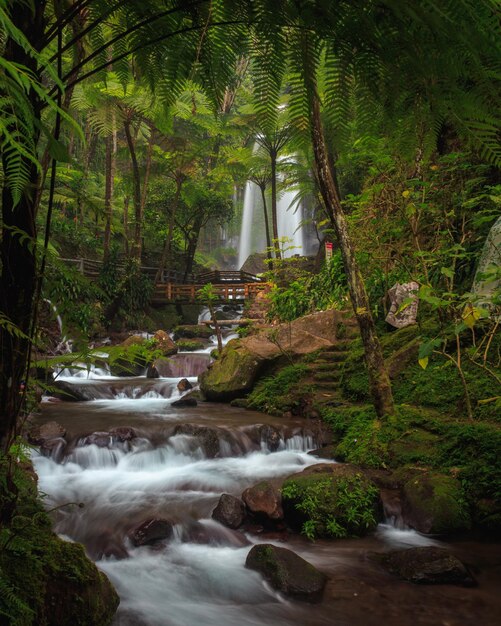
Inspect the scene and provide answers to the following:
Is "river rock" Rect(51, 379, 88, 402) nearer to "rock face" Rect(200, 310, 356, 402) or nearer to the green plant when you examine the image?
"rock face" Rect(200, 310, 356, 402)

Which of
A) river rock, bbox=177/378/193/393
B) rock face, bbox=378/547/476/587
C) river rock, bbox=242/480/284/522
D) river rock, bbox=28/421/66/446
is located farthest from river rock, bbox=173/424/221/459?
river rock, bbox=177/378/193/393

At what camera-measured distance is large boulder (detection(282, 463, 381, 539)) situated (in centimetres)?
396

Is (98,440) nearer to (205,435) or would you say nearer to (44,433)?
(44,433)

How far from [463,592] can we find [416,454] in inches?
68.3

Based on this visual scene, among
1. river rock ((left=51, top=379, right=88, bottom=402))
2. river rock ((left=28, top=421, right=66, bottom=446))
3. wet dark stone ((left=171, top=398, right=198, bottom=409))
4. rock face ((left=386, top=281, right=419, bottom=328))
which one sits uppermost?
rock face ((left=386, top=281, right=419, bottom=328))

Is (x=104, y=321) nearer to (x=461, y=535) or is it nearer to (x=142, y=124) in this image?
(x=142, y=124)

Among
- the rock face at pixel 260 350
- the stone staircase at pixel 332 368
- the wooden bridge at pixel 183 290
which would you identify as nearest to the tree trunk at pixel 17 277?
the stone staircase at pixel 332 368

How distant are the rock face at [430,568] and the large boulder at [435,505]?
2.12 ft

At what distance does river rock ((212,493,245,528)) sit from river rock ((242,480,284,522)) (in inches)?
3.4

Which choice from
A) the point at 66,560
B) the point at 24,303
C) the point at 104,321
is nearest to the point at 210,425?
the point at 66,560

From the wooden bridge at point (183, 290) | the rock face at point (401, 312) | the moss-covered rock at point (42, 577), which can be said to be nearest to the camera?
the moss-covered rock at point (42, 577)

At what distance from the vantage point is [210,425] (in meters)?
6.51

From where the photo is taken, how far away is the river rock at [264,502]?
162 inches

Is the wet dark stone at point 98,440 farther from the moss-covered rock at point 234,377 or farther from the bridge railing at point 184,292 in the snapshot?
the bridge railing at point 184,292
